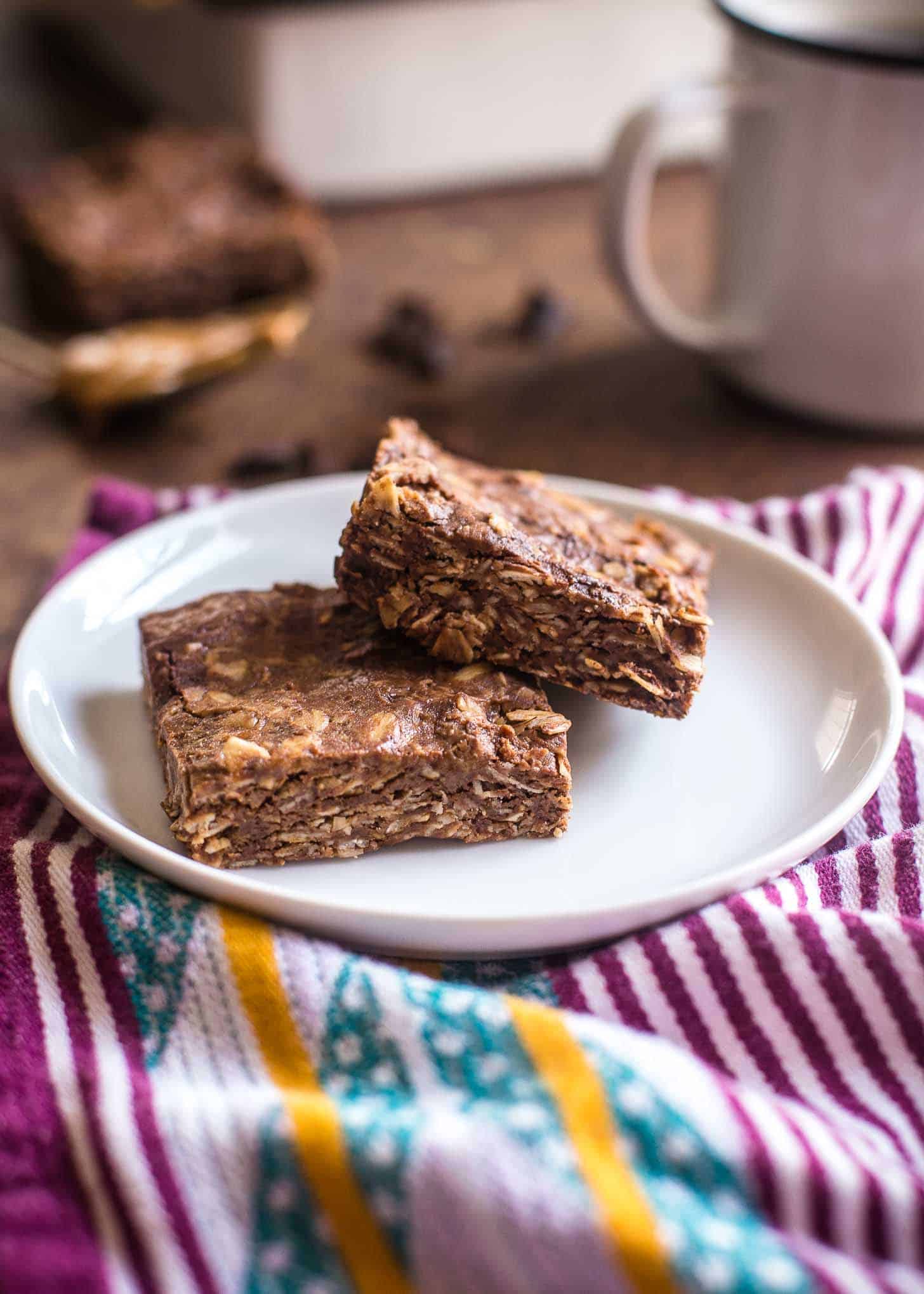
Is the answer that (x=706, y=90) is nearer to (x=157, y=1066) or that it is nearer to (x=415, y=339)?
(x=415, y=339)

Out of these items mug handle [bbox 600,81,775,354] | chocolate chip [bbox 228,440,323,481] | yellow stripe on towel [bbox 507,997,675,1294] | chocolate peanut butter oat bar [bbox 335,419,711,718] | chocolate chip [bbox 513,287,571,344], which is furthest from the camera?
chocolate chip [bbox 513,287,571,344]

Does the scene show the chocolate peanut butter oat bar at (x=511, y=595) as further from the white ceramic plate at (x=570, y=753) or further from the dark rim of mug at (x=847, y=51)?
the dark rim of mug at (x=847, y=51)

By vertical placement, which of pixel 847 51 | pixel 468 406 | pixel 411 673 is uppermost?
pixel 847 51

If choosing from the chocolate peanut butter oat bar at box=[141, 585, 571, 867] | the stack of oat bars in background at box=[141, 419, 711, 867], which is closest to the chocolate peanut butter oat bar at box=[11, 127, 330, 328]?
the stack of oat bars in background at box=[141, 419, 711, 867]

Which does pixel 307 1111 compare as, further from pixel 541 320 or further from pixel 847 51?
pixel 541 320

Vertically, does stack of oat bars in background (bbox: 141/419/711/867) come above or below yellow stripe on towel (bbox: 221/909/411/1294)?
above

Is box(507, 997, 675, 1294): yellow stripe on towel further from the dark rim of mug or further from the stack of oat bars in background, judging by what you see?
the dark rim of mug

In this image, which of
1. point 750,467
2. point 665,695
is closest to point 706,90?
point 750,467

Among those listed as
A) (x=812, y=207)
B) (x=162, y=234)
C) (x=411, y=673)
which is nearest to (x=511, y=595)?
(x=411, y=673)
